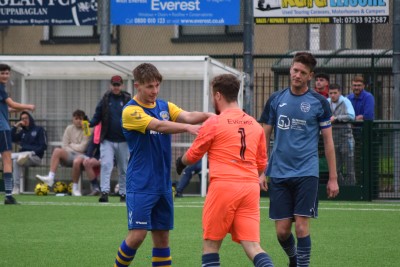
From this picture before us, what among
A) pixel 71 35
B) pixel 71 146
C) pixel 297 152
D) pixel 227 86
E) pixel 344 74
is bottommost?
pixel 71 146

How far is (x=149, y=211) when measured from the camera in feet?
27.5

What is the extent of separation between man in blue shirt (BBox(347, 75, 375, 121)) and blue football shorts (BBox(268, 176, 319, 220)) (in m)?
8.65

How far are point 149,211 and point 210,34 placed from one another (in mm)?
17239

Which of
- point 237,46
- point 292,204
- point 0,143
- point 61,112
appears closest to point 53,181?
point 61,112

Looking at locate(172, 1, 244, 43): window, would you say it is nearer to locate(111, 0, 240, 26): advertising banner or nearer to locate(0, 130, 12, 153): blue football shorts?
locate(111, 0, 240, 26): advertising banner

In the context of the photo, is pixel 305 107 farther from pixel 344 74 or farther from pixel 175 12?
pixel 344 74

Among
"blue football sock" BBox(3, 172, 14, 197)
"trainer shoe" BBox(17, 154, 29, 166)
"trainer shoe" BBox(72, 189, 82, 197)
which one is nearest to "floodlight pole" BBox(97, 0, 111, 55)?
"trainer shoe" BBox(17, 154, 29, 166)

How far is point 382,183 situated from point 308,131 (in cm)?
848

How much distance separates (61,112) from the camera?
19953 mm

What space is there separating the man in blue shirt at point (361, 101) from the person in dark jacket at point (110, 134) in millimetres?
3931

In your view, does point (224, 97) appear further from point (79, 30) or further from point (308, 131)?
point (79, 30)

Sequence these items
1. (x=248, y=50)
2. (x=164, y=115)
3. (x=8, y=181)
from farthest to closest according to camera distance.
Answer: (x=248, y=50) → (x=8, y=181) → (x=164, y=115)

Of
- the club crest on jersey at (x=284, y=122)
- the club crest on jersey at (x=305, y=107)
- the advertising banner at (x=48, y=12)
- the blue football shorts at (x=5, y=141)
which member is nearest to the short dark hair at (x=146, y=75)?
the club crest on jersey at (x=284, y=122)

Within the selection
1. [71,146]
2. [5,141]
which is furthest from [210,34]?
[5,141]
